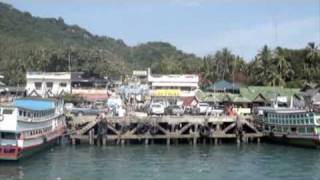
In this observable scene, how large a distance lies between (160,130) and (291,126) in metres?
17.4

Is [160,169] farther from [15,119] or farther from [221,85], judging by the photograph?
[221,85]

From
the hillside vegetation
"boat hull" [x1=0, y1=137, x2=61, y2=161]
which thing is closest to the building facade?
the hillside vegetation

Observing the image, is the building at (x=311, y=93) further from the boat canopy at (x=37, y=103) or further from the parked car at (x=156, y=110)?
the boat canopy at (x=37, y=103)

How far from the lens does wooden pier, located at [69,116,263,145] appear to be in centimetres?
8388

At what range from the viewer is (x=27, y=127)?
64.7 meters

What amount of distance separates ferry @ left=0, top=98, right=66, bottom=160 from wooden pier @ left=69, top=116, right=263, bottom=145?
4044 mm

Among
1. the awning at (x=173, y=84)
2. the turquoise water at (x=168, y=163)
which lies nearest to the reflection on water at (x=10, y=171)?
the turquoise water at (x=168, y=163)

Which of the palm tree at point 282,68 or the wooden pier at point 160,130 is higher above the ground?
the palm tree at point 282,68

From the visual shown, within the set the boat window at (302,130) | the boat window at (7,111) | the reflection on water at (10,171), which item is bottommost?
the reflection on water at (10,171)

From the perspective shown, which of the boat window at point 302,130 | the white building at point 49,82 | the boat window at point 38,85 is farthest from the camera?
the boat window at point 38,85

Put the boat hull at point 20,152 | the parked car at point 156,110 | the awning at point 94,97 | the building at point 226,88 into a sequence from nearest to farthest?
the boat hull at point 20,152, the parked car at point 156,110, the building at point 226,88, the awning at point 94,97

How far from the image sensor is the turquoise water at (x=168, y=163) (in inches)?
2231

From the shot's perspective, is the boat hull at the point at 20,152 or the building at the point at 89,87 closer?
the boat hull at the point at 20,152

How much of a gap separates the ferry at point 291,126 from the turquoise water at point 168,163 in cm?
241
